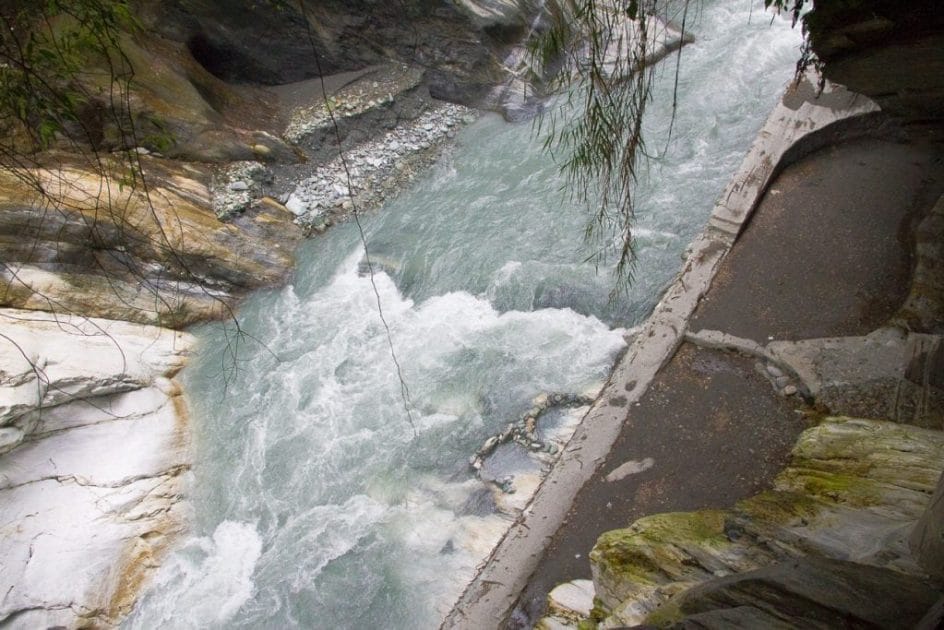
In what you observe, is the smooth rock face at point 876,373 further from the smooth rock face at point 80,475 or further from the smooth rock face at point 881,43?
the smooth rock face at point 80,475

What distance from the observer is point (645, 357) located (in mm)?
5328

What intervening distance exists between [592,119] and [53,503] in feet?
20.3

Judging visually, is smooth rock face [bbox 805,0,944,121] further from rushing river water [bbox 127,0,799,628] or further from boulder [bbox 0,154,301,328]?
boulder [bbox 0,154,301,328]

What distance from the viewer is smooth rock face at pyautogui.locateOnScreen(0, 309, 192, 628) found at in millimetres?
5664

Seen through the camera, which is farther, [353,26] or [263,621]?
[353,26]

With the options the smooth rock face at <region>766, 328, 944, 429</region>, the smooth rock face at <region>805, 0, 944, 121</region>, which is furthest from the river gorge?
the smooth rock face at <region>805, 0, 944, 121</region>

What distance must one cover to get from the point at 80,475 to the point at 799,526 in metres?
6.26

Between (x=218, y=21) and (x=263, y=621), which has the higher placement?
(x=218, y=21)

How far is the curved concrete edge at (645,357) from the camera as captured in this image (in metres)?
4.46

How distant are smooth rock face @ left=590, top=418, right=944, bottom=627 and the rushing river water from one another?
187cm

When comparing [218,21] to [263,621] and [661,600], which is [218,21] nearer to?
[263,621]

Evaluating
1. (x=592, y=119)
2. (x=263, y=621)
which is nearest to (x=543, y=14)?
(x=592, y=119)

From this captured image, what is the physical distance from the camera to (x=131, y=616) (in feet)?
18.6

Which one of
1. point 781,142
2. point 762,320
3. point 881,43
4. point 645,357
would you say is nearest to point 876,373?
point 762,320
